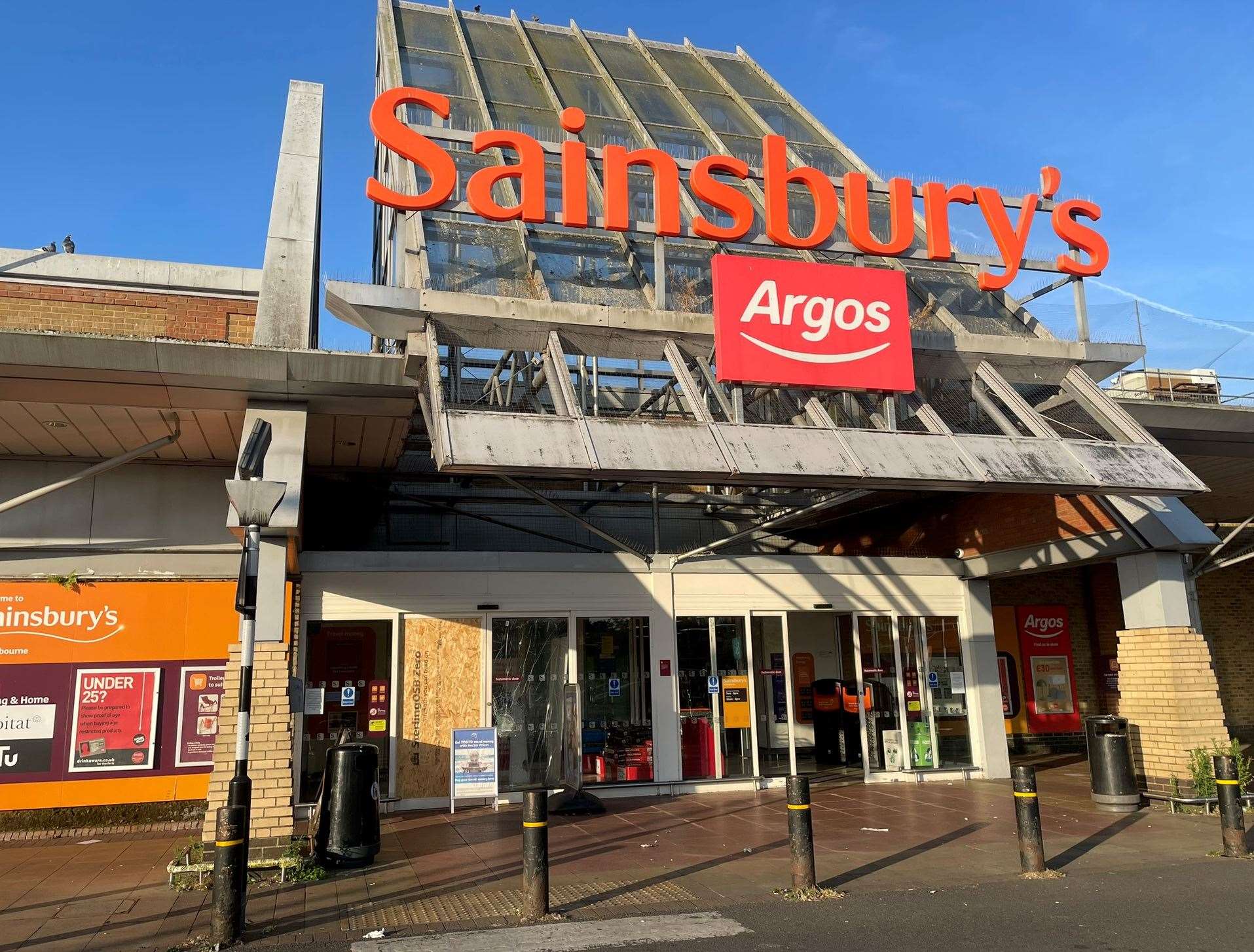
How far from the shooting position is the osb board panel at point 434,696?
1323cm

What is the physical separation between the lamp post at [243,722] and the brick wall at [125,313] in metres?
4.46

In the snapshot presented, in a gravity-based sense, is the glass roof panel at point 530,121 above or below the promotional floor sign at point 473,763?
above

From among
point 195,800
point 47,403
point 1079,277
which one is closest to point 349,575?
point 195,800

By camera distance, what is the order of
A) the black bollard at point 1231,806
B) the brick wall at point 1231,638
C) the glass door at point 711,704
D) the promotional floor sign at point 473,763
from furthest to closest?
the brick wall at point 1231,638 < the glass door at point 711,704 < the promotional floor sign at point 473,763 < the black bollard at point 1231,806

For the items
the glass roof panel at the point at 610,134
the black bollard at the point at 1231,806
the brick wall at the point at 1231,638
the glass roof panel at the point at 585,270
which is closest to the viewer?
the black bollard at the point at 1231,806

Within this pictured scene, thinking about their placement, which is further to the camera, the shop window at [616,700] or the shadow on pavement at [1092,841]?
the shop window at [616,700]

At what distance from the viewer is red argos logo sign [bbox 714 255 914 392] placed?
35.3ft

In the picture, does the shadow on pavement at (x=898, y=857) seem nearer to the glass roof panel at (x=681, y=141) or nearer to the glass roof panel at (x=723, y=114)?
the glass roof panel at (x=681, y=141)

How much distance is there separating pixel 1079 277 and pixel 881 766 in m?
7.99

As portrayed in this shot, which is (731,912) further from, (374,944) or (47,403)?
(47,403)

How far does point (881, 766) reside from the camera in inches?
611

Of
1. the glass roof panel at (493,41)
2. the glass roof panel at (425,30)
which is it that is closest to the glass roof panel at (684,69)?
the glass roof panel at (493,41)

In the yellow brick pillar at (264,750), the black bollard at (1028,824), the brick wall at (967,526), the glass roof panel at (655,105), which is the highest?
the glass roof panel at (655,105)

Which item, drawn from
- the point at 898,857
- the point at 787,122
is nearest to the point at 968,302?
the point at 787,122
